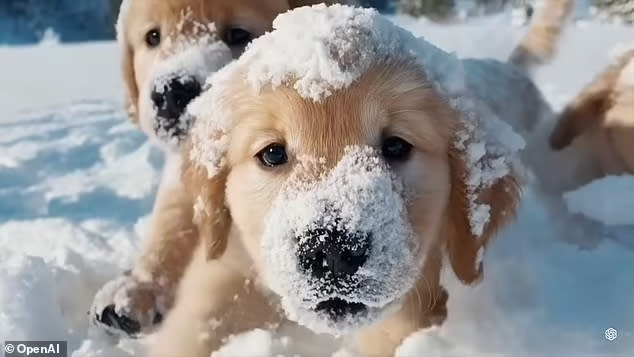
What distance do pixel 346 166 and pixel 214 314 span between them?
0.95m

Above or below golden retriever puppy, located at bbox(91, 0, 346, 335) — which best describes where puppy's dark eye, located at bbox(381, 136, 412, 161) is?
below

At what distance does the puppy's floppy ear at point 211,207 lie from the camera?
3000 millimetres

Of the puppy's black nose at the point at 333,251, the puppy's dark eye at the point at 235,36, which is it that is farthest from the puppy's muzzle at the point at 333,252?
the puppy's dark eye at the point at 235,36

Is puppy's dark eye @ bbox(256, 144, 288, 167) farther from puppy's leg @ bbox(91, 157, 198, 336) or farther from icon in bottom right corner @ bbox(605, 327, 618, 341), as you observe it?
icon in bottom right corner @ bbox(605, 327, 618, 341)

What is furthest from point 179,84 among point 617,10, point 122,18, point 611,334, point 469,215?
point 617,10

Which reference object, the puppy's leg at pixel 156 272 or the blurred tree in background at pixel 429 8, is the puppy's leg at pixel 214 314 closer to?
the puppy's leg at pixel 156 272

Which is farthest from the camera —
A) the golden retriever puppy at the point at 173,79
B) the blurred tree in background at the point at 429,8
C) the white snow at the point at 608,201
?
the blurred tree in background at the point at 429,8

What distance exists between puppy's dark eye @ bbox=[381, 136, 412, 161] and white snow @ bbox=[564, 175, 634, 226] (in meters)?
1.19

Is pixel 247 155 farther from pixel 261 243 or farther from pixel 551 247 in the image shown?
pixel 551 247

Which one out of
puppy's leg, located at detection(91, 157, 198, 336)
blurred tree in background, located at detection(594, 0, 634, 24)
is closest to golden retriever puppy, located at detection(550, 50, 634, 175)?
blurred tree in background, located at detection(594, 0, 634, 24)

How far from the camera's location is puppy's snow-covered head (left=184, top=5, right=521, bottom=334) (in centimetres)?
236

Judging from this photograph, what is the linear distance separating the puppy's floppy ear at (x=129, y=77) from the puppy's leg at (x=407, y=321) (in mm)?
1975

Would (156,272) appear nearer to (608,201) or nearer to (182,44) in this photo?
(182,44)

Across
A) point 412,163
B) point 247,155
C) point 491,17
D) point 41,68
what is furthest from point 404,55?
point 41,68
